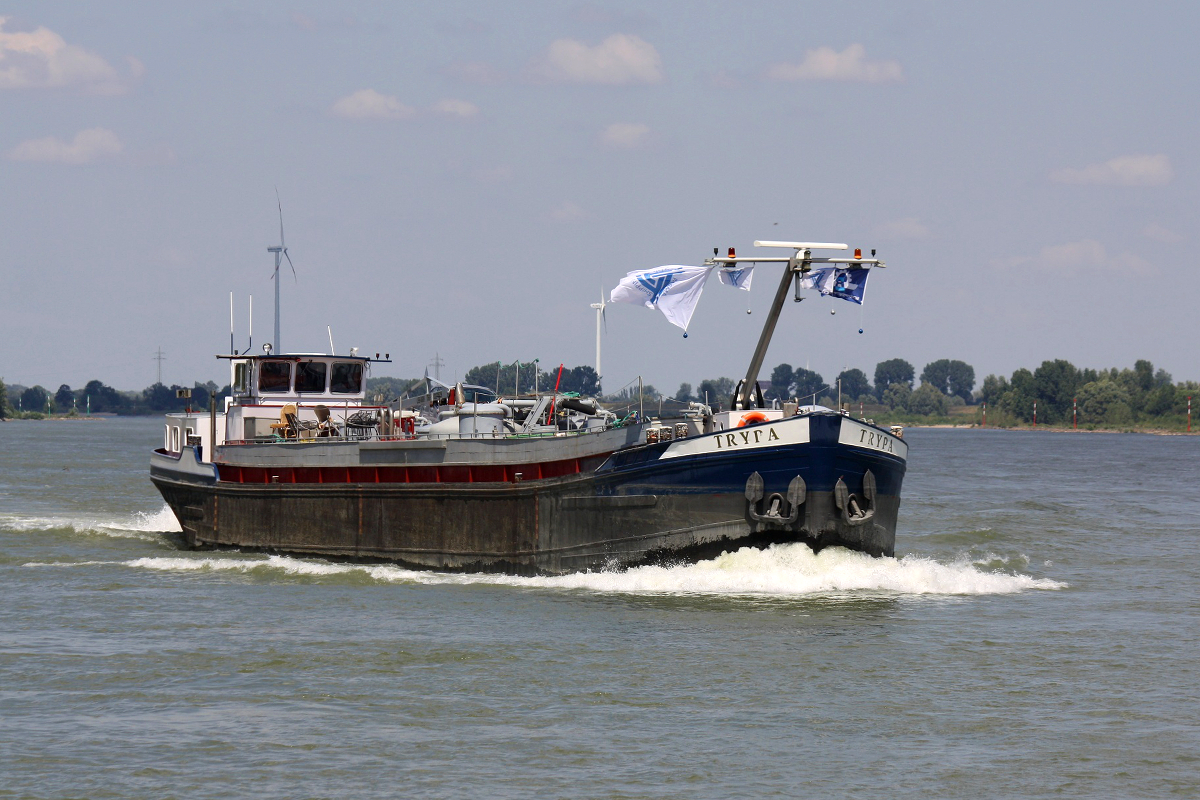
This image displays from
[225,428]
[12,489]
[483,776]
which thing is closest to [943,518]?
[225,428]

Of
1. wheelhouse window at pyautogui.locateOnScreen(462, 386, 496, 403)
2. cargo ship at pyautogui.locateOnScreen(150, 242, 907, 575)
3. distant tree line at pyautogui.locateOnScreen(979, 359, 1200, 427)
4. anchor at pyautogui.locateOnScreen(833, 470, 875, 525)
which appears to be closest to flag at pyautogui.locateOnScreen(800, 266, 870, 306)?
cargo ship at pyautogui.locateOnScreen(150, 242, 907, 575)

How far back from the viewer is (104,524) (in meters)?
43.7

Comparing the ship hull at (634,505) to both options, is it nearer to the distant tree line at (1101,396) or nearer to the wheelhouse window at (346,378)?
the wheelhouse window at (346,378)

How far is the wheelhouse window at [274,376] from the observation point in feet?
118

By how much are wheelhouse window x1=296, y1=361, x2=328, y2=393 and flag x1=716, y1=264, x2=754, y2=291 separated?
13062mm

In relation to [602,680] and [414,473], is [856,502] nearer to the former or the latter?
[602,680]

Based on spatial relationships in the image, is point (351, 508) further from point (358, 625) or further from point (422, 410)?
point (358, 625)

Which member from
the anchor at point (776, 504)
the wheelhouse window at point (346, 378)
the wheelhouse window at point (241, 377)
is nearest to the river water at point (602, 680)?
the anchor at point (776, 504)

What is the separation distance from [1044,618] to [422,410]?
1620 cm

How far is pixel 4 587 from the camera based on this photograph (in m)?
29.0

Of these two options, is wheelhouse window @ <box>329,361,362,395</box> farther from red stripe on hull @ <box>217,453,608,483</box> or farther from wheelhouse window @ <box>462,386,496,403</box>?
red stripe on hull @ <box>217,453,608,483</box>

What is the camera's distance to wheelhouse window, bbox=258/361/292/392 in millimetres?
36094

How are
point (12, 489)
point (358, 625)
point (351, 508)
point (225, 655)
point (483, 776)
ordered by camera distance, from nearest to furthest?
point (483, 776)
point (225, 655)
point (358, 625)
point (351, 508)
point (12, 489)

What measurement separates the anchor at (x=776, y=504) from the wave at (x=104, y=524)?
2248cm
